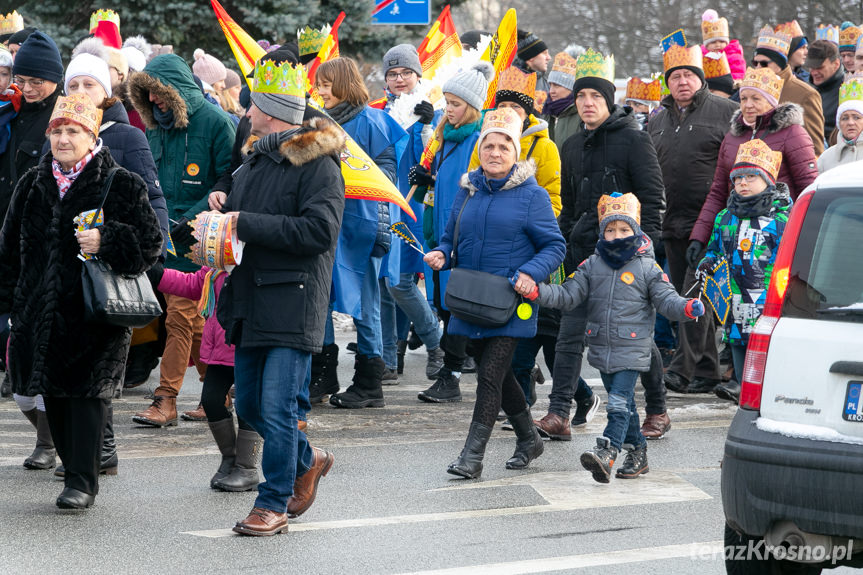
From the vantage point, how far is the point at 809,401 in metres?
4.54

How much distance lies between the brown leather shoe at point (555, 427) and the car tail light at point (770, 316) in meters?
3.43

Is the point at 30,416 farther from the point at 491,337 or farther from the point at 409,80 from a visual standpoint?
the point at 409,80

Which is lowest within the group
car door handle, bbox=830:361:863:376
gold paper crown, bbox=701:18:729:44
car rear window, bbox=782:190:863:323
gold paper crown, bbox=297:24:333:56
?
car door handle, bbox=830:361:863:376

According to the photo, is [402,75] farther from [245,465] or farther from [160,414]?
[245,465]

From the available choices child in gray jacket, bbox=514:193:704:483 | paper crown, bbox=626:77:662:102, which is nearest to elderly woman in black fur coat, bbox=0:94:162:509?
child in gray jacket, bbox=514:193:704:483

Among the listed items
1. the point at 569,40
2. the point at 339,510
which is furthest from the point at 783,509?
the point at 569,40

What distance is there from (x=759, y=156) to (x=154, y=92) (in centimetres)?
373

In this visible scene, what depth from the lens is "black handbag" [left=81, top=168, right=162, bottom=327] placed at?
20.3ft

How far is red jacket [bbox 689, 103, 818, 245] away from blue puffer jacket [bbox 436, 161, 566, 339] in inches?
89.0

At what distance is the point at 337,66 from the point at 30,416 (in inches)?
121

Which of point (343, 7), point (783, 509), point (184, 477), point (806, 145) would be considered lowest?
point (184, 477)

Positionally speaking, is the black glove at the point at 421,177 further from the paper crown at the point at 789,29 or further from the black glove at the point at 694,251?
the paper crown at the point at 789,29

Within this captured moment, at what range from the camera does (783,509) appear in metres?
4.48

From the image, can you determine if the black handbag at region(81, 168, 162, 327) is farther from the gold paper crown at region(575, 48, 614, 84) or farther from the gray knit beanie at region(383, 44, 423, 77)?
the gray knit beanie at region(383, 44, 423, 77)
